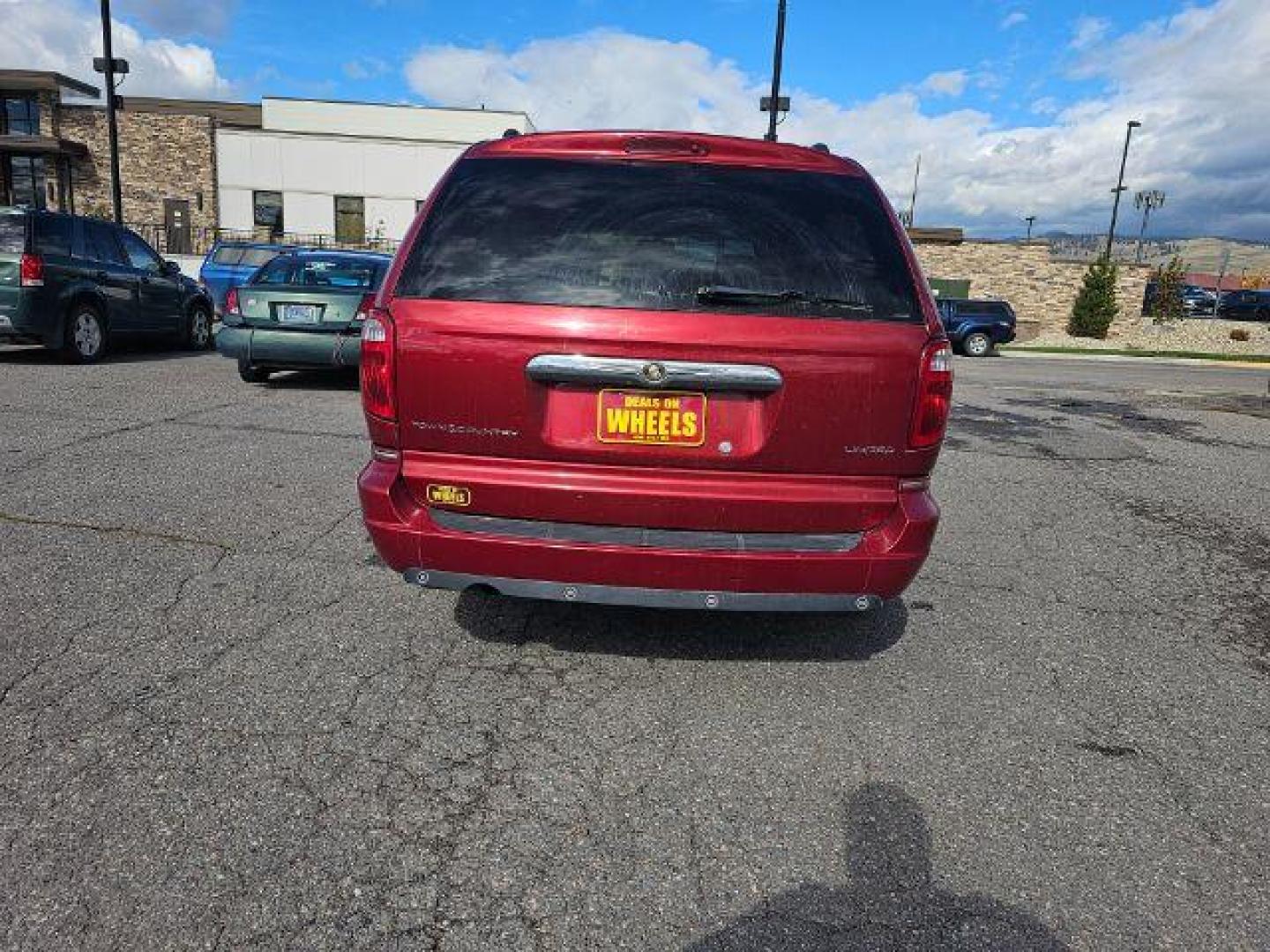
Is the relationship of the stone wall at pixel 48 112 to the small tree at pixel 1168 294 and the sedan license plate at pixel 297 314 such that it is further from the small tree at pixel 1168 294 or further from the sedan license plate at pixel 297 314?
the small tree at pixel 1168 294

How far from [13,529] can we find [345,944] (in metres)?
3.62

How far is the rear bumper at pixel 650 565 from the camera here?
2732mm

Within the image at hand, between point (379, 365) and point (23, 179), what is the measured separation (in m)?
43.7

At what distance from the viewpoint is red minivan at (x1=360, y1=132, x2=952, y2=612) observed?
265 cm

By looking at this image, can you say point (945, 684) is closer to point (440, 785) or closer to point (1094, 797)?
point (1094, 797)

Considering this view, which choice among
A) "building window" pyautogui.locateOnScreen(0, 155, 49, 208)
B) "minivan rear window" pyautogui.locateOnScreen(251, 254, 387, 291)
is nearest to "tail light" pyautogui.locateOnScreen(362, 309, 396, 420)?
"minivan rear window" pyautogui.locateOnScreen(251, 254, 387, 291)

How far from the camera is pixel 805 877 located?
2.15 m

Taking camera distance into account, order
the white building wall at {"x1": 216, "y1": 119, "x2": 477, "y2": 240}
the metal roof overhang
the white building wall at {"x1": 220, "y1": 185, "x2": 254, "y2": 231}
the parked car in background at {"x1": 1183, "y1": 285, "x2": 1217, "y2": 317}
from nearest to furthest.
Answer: the metal roof overhang < the white building wall at {"x1": 216, "y1": 119, "x2": 477, "y2": 240} < the white building wall at {"x1": 220, "y1": 185, "x2": 254, "y2": 231} < the parked car in background at {"x1": 1183, "y1": 285, "x2": 1217, "y2": 317}

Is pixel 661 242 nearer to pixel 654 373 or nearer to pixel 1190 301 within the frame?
pixel 654 373

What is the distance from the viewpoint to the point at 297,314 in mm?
8820

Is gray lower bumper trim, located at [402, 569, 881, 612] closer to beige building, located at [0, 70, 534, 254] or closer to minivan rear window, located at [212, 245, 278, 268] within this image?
minivan rear window, located at [212, 245, 278, 268]

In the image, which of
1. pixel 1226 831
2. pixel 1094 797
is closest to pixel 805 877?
pixel 1094 797

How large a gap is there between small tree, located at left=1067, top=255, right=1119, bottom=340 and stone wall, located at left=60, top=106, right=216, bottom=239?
36321mm

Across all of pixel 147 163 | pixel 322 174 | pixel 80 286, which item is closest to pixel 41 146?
pixel 147 163
